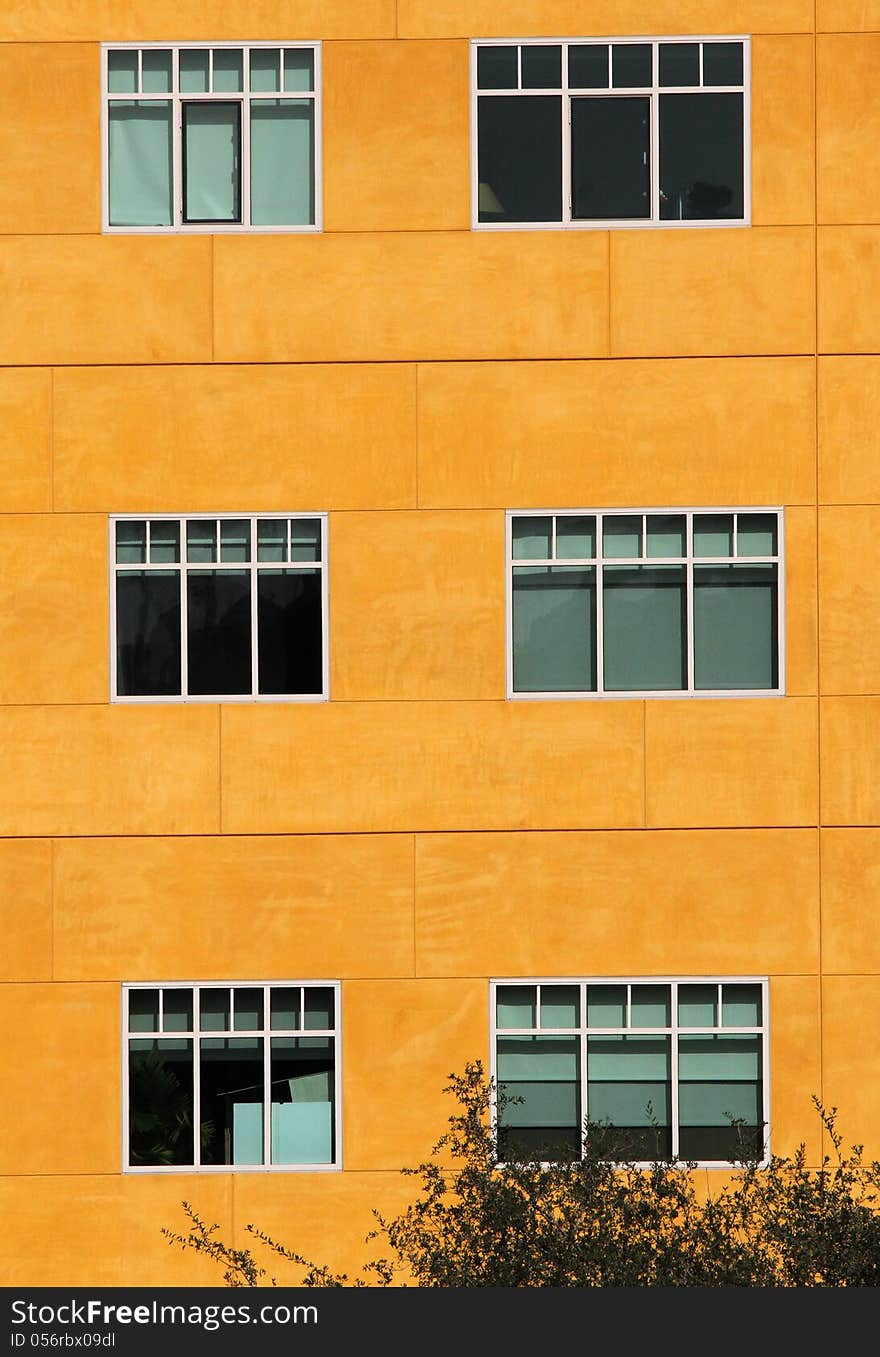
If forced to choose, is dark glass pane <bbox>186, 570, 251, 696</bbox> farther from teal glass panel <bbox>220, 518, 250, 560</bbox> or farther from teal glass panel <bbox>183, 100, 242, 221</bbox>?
teal glass panel <bbox>183, 100, 242, 221</bbox>

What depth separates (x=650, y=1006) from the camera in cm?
1339

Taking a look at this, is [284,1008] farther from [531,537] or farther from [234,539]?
[531,537]

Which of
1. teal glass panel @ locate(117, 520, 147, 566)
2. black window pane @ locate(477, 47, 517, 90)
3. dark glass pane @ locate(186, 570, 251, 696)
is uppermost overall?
black window pane @ locate(477, 47, 517, 90)

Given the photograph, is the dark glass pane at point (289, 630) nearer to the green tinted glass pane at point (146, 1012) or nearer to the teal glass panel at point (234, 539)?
the teal glass panel at point (234, 539)

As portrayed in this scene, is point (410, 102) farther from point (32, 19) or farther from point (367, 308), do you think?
point (32, 19)

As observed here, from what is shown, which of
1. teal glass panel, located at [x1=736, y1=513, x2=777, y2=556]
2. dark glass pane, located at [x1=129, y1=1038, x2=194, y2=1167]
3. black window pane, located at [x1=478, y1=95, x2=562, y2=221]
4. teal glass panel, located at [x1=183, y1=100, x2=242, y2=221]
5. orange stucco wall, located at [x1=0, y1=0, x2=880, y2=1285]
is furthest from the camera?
teal glass panel, located at [x1=183, y1=100, x2=242, y2=221]

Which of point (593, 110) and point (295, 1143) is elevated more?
point (593, 110)

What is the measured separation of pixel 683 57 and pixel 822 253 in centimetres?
217

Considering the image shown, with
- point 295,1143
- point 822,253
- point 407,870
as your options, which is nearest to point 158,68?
point 822,253

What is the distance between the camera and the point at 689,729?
44.2ft

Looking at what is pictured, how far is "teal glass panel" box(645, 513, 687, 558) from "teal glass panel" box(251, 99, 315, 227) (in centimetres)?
410

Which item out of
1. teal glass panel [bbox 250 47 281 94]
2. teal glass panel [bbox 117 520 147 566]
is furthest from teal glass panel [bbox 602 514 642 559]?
teal glass panel [bbox 250 47 281 94]

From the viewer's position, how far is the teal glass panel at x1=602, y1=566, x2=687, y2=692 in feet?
44.9

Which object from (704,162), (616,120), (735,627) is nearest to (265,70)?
(616,120)
